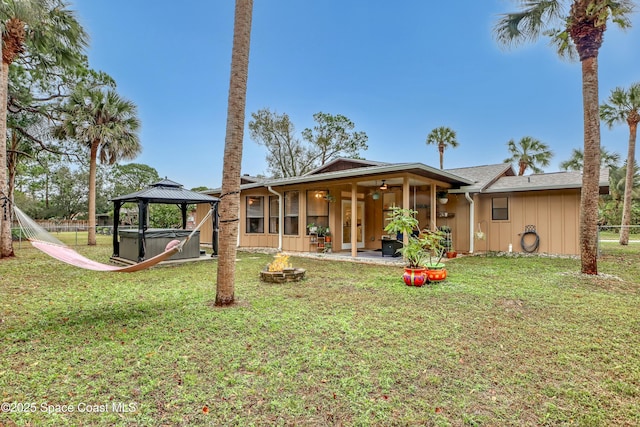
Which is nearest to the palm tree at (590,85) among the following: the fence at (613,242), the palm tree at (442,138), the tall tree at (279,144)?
the fence at (613,242)

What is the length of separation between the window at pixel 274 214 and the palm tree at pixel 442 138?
556 inches

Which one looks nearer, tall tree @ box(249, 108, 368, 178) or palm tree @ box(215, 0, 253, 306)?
palm tree @ box(215, 0, 253, 306)

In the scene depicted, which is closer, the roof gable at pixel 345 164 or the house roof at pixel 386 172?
the house roof at pixel 386 172

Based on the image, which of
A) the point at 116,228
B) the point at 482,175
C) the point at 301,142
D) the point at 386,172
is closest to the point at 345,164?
the point at 386,172

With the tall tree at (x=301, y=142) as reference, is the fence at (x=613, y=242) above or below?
below

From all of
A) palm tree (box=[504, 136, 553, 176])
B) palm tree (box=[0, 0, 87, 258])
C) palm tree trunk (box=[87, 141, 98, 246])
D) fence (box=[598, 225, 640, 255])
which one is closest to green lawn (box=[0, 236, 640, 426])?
palm tree (box=[0, 0, 87, 258])

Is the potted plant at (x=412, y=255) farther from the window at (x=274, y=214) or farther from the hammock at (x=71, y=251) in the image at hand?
the window at (x=274, y=214)

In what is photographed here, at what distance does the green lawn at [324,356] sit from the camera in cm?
198

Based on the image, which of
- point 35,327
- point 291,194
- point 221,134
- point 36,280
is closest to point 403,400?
point 35,327

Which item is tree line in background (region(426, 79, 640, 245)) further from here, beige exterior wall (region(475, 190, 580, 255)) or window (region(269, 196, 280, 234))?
window (region(269, 196, 280, 234))

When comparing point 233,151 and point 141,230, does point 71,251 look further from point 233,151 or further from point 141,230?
point 141,230

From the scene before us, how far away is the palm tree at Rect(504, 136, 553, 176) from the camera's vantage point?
18.6 meters

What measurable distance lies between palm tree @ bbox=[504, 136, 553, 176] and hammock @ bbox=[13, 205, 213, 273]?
2062 centimetres

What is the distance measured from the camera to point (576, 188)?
8.51m
